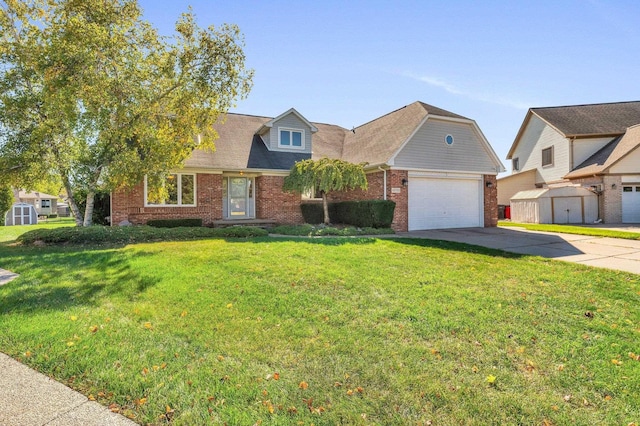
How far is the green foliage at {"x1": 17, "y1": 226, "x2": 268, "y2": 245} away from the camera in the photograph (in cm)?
1028

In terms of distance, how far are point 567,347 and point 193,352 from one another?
4.24m

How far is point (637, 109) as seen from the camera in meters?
26.0

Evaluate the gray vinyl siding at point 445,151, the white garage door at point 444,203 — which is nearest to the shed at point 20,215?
the gray vinyl siding at point 445,151

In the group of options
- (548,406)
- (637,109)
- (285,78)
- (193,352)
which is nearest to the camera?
(548,406)

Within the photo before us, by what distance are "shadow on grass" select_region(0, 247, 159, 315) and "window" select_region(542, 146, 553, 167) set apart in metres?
28.5

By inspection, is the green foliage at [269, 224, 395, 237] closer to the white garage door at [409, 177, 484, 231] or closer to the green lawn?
the white garage door at [409, 177, 484, 231]

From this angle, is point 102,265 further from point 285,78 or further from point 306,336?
point 285,78

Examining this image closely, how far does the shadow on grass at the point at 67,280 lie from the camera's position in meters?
5.36

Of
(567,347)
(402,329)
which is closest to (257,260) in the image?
(402,329)

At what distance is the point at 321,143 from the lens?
20.2 m

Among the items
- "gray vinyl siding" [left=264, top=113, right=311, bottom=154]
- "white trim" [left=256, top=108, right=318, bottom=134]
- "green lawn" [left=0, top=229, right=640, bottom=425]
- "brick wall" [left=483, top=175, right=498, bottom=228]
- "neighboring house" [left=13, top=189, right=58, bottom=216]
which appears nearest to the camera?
"green lawn" [left=0, top=229, right=640, bottom=425]

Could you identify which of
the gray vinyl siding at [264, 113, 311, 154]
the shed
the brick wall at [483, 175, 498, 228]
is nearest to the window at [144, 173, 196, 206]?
the gray vinyl siding at [264, 113, 311, 154]

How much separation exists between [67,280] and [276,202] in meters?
10.7

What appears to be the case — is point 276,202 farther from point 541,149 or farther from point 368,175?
point 541,149
